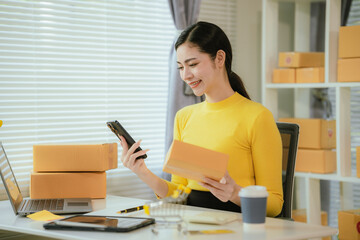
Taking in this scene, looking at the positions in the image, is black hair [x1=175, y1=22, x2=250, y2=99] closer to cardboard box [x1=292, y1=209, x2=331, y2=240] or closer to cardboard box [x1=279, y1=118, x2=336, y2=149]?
cardboard box [x1=279, y1=118, x2=336, y2=149]

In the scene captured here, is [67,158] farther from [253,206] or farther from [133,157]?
[253,206]

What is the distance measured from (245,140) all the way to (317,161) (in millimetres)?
1314

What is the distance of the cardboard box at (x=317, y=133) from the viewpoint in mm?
3320

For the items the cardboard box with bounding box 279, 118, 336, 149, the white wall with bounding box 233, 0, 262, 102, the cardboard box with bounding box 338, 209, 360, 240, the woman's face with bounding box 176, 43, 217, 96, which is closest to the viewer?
the woman's face with bounding box 176, 43, 217, 96

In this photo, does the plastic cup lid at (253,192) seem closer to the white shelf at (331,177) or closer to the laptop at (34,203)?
the laptop at (34,203)

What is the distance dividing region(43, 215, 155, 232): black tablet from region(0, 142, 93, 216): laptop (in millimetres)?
296

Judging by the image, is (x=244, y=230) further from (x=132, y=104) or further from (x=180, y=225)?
(x=132, y=104)

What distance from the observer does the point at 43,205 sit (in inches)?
87.0

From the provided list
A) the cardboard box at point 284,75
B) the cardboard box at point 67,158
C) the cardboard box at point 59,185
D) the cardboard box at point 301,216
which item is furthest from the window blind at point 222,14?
the cardboard box at point 59,185

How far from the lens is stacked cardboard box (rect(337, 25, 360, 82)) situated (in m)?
3.06

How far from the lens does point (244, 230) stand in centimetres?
171

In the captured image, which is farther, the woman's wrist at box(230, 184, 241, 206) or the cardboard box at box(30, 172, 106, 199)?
the cardboard box at box(30, 172, 106, 199)

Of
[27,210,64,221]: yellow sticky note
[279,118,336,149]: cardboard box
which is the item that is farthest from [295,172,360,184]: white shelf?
[27,210,64,221]: yellow sticky note

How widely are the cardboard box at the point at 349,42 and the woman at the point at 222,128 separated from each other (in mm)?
1032
